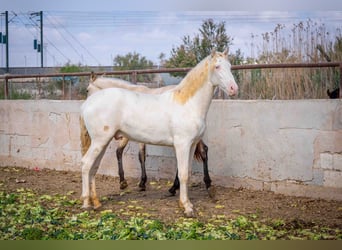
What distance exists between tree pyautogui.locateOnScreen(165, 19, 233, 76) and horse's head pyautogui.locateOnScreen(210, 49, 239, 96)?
0.48 meters

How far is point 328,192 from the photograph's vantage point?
480 centimetres

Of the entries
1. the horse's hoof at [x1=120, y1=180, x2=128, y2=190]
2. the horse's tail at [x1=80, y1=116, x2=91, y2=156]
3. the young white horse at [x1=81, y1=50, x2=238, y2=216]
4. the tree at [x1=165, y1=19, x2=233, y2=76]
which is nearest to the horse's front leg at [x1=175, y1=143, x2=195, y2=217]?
the young white horse at [x1=81, y1=50, x2=238, y2=216]

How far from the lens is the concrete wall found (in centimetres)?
482

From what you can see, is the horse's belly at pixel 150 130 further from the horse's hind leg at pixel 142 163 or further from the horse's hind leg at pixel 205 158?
the horse's hind leg at pixel 142 163

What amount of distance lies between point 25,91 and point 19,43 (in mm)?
3016

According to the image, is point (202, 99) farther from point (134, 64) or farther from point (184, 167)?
point (134, 64)

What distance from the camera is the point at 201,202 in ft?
16.4

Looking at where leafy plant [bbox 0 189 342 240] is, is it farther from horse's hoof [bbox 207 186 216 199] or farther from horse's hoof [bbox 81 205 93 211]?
horse's hoof [bbox 207 186 216 199]

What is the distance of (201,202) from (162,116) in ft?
3.05

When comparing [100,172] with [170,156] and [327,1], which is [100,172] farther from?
[327,1]

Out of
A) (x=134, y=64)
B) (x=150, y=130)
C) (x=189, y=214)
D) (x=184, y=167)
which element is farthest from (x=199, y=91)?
(x=134, y=64)

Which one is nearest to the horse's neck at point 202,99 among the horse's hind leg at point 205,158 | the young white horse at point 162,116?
the young white horse at point 162,116

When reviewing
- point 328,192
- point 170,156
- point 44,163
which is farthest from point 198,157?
point 44,163

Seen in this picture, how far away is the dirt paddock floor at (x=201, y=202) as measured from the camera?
4422 millimetres
